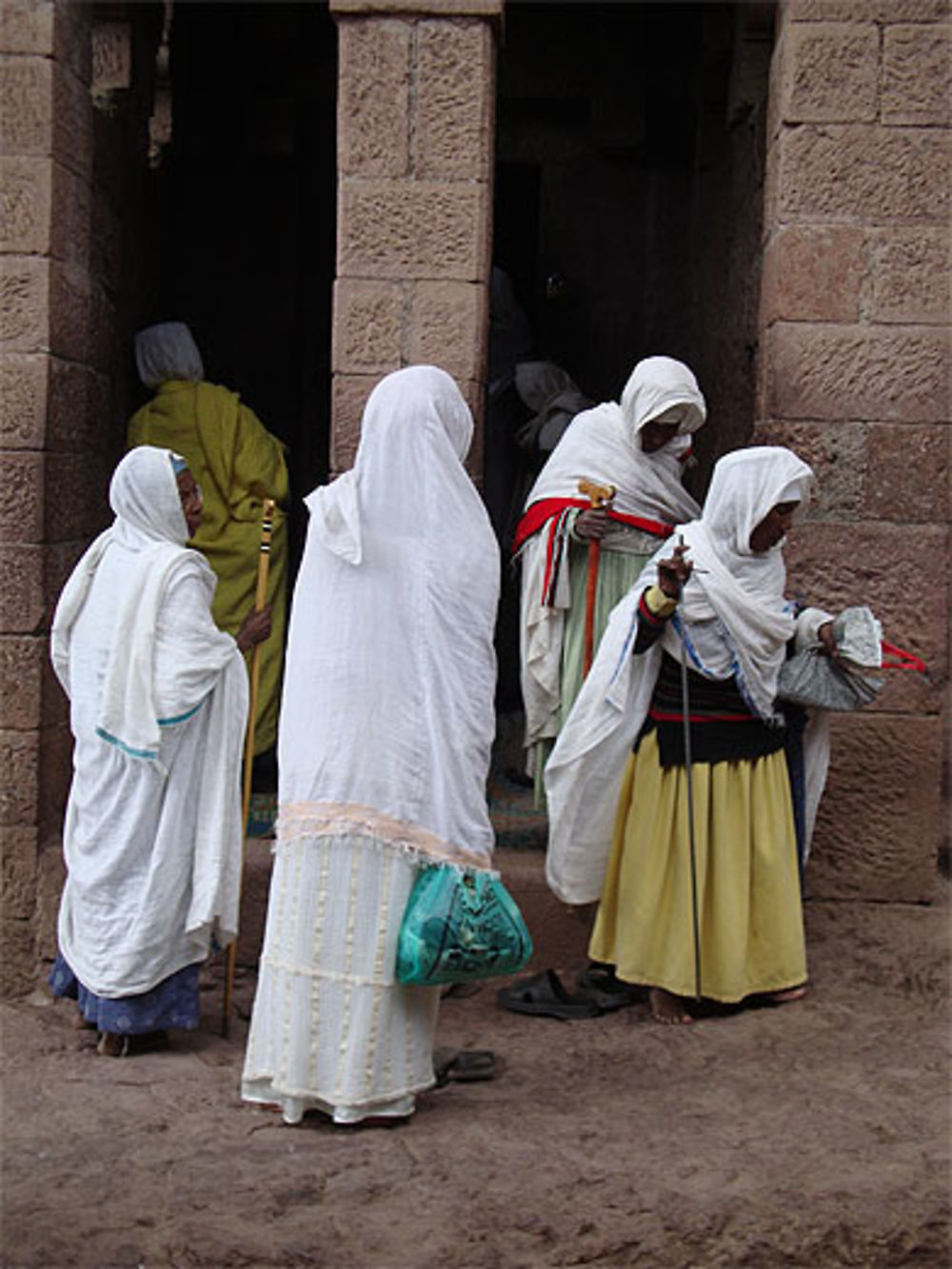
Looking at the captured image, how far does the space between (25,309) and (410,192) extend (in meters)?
1.48

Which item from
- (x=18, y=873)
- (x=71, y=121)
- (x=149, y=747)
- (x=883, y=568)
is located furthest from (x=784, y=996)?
(x=71, y=121)

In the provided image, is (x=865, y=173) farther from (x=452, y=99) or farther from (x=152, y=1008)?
(x=152, y=1008)

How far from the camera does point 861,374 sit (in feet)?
19.2

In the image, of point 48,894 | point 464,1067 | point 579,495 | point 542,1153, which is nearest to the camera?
point 542,1153

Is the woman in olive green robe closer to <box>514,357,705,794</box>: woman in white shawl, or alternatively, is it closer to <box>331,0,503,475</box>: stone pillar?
<box>331,0,503,475</box>: stone pillar

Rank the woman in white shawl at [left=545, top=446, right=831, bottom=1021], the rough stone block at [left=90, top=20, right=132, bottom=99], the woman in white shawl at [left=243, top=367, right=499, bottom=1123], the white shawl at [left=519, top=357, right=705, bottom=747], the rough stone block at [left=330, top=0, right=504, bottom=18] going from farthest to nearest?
the rough stone block at [left=90, top=20, right=132, bottom=99] < the white shawl at [left=519, top=357, right=705, bottom=747] < the rough stone block at [left=330, top=0, right=504, bottom=18] < the woman in white shawl at [left=545, top=446, right=831, bottom=1021] < the woman in white shawl at [left=243, top=367, right=499, bottom=1123]

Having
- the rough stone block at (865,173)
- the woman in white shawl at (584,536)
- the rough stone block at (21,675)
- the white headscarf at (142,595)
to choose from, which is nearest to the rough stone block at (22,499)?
the rough stone block at (21,675)

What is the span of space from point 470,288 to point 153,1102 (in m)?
2.90

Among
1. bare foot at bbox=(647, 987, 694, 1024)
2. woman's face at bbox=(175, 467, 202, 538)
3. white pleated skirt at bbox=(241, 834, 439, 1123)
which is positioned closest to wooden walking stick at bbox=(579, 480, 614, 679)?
bare foot at bbox=(647, 987, 694, 1024)

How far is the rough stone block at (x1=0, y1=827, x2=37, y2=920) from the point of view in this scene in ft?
20.3

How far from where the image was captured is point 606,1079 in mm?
5035

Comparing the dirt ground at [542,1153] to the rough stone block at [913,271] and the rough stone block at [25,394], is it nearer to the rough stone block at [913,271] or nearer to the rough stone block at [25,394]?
the rough stone block at [25,394]

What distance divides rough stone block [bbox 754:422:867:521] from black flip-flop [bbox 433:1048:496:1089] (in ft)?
7.42

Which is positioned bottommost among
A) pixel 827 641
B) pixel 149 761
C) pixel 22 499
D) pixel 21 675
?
pixel 149 761
